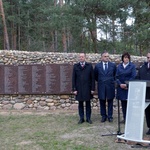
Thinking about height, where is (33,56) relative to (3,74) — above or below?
above

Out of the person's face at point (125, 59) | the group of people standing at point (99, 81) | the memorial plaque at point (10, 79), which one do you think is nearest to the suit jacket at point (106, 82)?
the group of people standing at point (99, 81)

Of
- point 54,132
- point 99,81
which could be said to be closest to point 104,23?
point 99,81

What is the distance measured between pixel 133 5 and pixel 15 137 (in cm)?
982

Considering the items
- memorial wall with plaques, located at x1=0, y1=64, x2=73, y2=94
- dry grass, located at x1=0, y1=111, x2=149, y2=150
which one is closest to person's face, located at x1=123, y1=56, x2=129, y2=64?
dry grass, located at x1=0, y1=111, x2=149, y2=150

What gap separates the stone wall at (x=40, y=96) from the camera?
7.24m

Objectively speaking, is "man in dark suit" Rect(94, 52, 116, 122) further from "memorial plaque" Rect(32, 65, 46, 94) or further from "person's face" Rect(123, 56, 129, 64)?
"memorial plaque" Rect(32, 65, 46, 94)

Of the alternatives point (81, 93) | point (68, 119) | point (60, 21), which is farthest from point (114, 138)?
point (60, 21)

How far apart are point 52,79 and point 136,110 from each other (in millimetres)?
3542

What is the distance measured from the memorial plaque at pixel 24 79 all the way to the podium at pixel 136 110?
147 inches

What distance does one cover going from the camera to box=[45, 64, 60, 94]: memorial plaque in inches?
280

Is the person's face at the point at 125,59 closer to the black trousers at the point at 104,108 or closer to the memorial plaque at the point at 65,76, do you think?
the black trousers at the point at 104,108

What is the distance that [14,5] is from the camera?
62.0 ft

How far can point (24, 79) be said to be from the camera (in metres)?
7.21

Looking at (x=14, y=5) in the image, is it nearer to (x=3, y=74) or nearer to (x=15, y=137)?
(x=3, y=74)
